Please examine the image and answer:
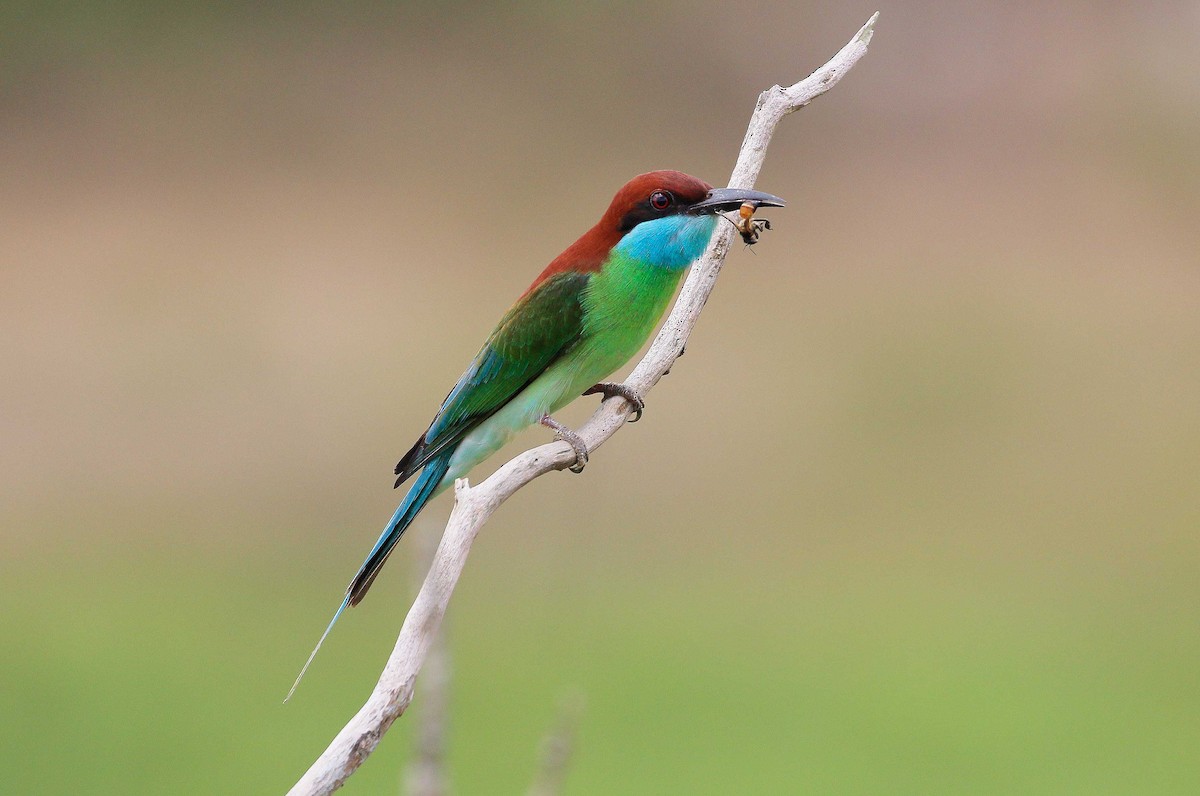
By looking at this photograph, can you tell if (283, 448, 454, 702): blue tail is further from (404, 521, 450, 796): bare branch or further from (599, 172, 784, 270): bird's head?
(404, 521, 450, 796): bare branch

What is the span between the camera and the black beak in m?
1.90

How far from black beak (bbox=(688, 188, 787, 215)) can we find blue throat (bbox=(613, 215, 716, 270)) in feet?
0.07

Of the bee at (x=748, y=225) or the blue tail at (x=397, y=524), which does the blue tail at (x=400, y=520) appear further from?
the bee at (x=748, y=225)

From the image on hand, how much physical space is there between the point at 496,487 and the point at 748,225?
0.69 metres

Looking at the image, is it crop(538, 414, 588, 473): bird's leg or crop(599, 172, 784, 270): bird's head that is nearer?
crop(538, 414, 588, 473): bird's leg

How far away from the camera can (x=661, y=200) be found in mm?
2051

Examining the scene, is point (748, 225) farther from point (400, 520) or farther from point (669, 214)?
point (400, 520)

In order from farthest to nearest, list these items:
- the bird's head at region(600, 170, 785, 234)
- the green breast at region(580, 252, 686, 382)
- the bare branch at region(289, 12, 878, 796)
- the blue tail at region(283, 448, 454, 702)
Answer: the green breast at region(580, 252, 686, 382)
the bird's head at region(600, 170, 785, 234)
the blue tail at region(283, 448, 454, 702)
the bare branch at region(289, 12, 878, 796)

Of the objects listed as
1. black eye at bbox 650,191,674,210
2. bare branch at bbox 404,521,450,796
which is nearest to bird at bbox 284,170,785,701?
black eye at bbox 650,191,674,210

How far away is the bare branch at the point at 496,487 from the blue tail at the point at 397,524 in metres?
0.22

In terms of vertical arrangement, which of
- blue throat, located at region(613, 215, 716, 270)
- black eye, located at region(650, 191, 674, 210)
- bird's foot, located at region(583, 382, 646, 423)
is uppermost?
black eye, located at region(650, 191, 674, 210)

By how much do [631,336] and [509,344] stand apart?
0.21 meters

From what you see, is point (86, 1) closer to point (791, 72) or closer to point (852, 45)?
point (791, 72)

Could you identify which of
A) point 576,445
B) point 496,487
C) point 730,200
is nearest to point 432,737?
point 496,487
